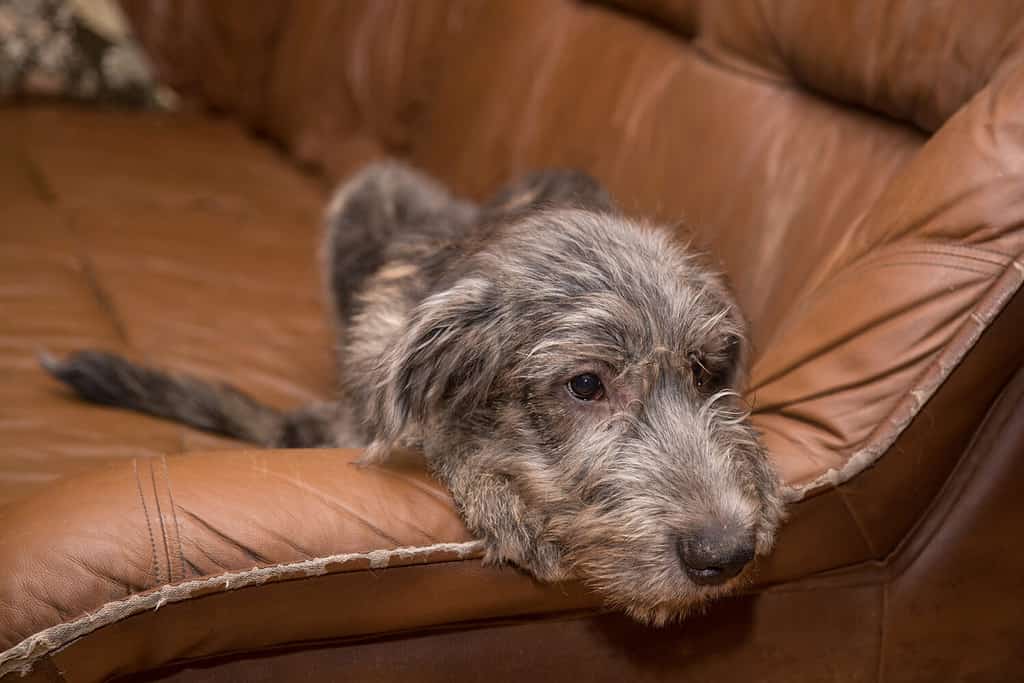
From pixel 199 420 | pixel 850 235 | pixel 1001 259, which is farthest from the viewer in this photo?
pixel 199 420

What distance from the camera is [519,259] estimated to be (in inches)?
75.4

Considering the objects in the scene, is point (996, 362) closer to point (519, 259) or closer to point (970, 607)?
point (970, 607)

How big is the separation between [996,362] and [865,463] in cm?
24

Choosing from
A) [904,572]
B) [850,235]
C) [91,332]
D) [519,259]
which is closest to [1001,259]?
[850,235]

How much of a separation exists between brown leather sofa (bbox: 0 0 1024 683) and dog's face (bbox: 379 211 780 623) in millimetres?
91

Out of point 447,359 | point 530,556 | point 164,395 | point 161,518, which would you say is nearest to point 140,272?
point 164,395

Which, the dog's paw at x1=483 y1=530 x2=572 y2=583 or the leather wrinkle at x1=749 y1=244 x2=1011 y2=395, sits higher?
the leather wrinkle at x1=749 y1=244 x2=1011 y2=395

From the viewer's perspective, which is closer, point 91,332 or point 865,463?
point 865,463

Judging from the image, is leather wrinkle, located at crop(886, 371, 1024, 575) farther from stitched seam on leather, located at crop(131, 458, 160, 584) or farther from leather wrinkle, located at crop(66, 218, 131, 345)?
leather wrinkle, located at crop(66, 218, 131, 345)

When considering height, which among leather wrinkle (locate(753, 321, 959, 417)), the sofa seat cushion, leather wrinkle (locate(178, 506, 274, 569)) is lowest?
the sofa seat cushion

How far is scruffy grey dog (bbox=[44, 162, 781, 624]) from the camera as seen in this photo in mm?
1641

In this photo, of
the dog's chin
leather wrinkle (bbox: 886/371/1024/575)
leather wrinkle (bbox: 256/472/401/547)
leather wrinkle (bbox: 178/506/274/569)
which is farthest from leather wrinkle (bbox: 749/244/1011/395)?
leather wrinkle (bbox: 178/506/274/569)

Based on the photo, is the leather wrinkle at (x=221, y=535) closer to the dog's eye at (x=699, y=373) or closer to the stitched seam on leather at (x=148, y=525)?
the stitched seam on leather at (x=148, y=525)

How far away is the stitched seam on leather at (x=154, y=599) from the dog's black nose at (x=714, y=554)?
0.40 m
